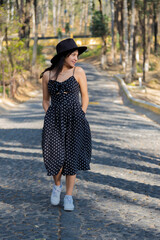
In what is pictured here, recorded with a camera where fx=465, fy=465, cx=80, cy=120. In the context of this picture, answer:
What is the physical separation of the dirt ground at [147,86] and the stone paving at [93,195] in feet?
54.2

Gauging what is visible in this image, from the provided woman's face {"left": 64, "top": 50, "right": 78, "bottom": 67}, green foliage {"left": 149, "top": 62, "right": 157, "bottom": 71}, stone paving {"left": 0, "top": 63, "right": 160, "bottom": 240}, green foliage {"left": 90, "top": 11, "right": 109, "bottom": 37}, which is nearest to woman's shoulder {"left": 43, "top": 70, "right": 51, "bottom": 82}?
woman's face {"left": 64, "top": 50, "right": 78, "bottom": 67}

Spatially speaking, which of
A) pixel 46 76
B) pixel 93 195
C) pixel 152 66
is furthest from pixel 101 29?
pixel 46 76

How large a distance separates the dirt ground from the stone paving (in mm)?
16516

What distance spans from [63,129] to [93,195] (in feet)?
4.25

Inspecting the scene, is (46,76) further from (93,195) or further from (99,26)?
(99,26)

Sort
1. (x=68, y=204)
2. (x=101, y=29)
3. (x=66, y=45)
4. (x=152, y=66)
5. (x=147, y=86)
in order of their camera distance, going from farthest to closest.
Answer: (x=101, y=29) < (x=152, y=66) < (x=147, y=86) < (x=68, y=204) < (x=66, y=45)

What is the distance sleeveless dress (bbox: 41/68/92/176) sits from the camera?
Result: 512cm

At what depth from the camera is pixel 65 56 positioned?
204 inches

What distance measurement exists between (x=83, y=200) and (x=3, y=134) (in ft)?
25.1

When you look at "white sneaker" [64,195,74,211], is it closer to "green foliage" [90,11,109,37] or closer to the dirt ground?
the dirt ground

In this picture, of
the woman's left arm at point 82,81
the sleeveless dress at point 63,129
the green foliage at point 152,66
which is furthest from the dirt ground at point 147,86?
the sleeveless dress at point 63,129

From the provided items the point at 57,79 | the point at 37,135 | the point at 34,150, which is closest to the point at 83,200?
the point at 57,79

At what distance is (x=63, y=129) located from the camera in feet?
16.9

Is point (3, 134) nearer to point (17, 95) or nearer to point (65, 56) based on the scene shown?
point (65, 56)
